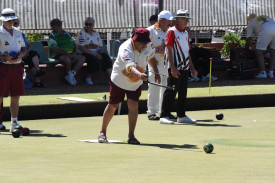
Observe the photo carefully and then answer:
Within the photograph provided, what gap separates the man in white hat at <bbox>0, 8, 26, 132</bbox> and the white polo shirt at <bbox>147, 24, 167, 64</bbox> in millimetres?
2056

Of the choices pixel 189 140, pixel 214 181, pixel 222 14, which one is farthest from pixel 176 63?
pixel 222 14

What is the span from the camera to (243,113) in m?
12.6

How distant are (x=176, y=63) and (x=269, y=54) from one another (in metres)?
7.64

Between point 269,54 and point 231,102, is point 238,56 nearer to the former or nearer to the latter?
point 269,54

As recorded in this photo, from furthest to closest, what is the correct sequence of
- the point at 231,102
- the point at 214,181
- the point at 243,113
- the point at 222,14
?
the point at 222,14 → the point at 231,102 → the point at 243,113 → the point at 214,181

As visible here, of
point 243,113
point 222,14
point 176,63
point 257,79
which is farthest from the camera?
point 222,14

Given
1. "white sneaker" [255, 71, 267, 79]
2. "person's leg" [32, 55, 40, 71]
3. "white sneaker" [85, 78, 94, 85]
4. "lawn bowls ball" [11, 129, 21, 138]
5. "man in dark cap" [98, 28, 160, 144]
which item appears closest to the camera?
"man in dark cap" [98, 28, 160, 144]

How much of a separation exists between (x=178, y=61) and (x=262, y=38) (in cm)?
712

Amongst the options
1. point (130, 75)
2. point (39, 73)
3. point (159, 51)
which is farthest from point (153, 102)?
point (39, 73)

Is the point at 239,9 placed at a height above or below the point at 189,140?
above

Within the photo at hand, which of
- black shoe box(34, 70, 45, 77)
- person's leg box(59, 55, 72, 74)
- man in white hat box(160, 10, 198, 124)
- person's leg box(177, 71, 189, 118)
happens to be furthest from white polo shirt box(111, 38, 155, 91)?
person's leg box(59, 55, 72, 74)

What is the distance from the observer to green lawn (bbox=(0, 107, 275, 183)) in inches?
256

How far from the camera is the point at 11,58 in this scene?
1006 centimetres

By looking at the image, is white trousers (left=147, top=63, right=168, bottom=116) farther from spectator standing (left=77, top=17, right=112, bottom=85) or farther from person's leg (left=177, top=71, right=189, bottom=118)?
spectator standing (left=77, top=17, right=112, bottom=85)
